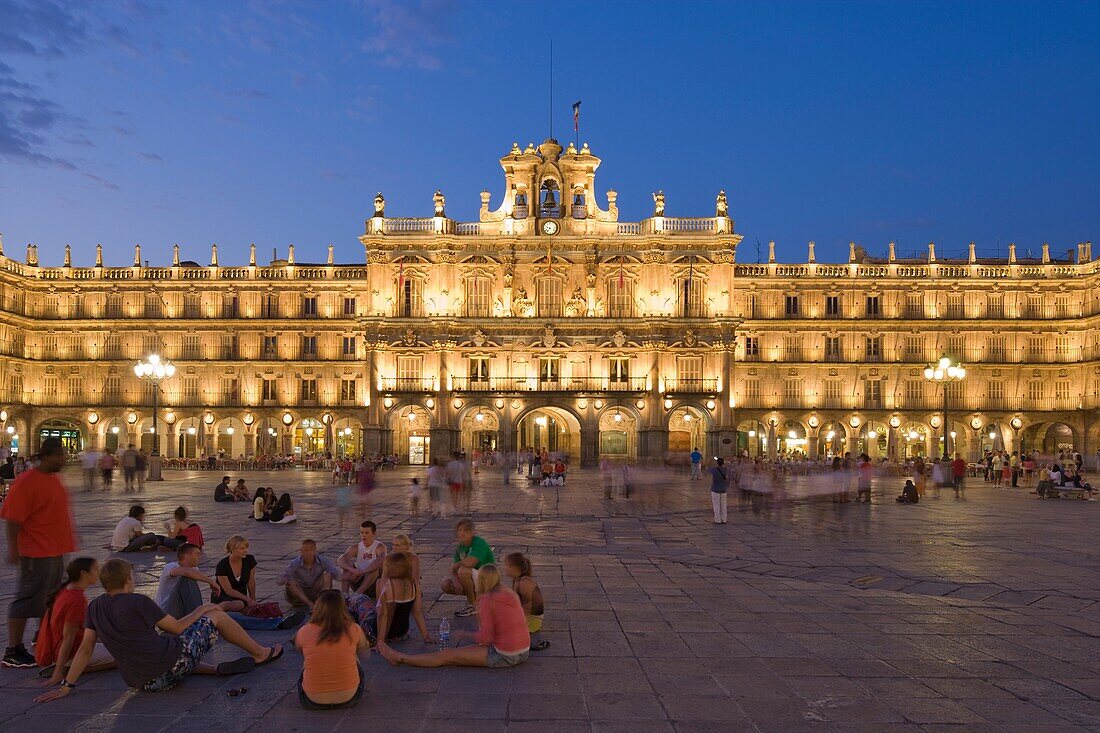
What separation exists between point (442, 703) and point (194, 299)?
Answer: 58.9m

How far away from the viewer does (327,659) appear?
7402 millimetres

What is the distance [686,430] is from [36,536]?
49548 mm

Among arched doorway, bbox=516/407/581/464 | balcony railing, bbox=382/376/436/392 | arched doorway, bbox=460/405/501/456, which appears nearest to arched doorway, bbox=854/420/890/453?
arched doorway, bbox=516/407/581/464

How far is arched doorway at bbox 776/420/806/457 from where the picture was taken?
59531 millimetres

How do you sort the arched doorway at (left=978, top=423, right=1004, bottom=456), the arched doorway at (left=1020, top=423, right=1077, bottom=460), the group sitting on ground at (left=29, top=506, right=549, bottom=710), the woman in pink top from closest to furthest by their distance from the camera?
the group sitting on ground at (left=29, top=506, right=549, bottom=710) < the woman in pink top < the arched doorway at (left=978, top=423, right=1004, bottom=456) < the arched doorway at (left=1020, top=423, right=1077, bottom=460)

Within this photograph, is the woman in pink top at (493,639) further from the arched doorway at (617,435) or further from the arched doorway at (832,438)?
the arched doorway at (832,438)

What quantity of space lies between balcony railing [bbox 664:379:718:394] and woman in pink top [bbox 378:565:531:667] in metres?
46.7

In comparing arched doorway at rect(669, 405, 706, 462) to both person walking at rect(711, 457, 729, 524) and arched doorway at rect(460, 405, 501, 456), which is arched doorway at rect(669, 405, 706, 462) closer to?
arched doorway at rect(460, 405, 501, 456)

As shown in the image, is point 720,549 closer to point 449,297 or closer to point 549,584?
point 549,584

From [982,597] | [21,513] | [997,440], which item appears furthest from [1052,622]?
[997,440]

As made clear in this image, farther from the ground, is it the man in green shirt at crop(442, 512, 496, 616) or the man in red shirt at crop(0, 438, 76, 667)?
the man in red shirt at crop(0, 438, 76, 667)

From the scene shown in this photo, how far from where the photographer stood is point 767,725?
7.15m

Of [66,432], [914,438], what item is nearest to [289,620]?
[914,438]

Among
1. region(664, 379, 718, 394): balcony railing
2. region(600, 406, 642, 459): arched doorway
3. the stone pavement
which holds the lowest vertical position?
the stone pavement
